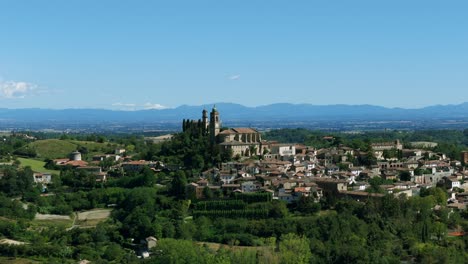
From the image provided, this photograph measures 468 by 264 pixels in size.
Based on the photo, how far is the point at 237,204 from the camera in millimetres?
36000

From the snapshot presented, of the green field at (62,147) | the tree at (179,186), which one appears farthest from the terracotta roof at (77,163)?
the tree at (179,186)

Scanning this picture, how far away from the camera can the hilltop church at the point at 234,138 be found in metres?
45.9

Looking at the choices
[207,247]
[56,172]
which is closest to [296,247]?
[207,247]

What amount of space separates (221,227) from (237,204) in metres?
2.94

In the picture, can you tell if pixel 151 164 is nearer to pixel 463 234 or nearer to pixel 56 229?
pixel 56 229

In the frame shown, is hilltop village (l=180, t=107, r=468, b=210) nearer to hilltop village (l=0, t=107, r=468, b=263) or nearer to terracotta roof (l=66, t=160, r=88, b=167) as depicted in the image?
hilltop village (l=0, t=107, r=468, b=263)

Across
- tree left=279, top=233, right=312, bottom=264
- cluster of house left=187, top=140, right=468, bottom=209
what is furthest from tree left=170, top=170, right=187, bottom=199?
tree left=279, top=233, right=312, bottom=264

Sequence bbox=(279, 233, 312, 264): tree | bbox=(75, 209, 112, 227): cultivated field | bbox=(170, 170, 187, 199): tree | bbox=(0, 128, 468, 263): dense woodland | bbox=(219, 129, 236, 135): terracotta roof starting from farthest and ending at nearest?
bbox=(219, 129, 236, 135): terracotta roof
bbox=(170, 170, 187, 199): tree
bbox=(75, 209, 112, 227): cultivated field
bbox=(0, 128, 468, 263): dense woodland
bbox=(279, 233, 312, 264): tree

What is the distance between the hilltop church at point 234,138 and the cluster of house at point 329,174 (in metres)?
1.08

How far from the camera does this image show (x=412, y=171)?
43.4m

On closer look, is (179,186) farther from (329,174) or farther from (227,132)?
(329,174)

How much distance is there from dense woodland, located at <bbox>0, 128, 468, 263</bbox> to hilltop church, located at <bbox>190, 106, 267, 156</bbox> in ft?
12.0

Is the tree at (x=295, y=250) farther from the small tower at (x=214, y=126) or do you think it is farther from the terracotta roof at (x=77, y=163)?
the terracotta roof at (x=77, y=163)

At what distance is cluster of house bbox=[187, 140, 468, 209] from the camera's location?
37.8 meters
